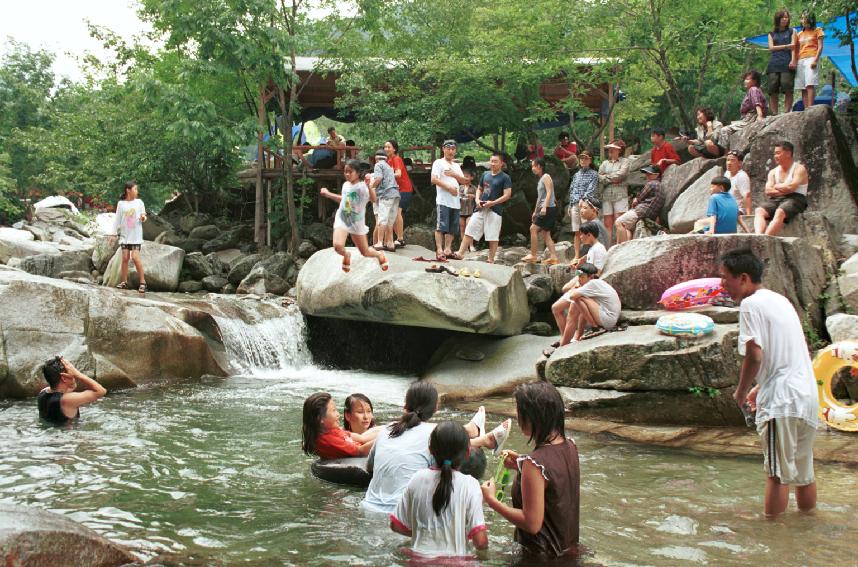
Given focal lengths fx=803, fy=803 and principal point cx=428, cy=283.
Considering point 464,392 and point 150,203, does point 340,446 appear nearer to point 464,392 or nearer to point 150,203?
point 464,392

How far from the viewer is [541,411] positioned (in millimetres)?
4219

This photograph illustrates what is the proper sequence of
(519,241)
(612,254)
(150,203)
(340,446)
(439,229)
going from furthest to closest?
(150,203), (519,241), (439,229), (612,254), (340,446)

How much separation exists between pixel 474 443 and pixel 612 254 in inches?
238

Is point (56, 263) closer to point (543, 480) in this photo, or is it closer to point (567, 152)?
point (567, 152)

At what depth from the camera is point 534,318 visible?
14750 millimetres

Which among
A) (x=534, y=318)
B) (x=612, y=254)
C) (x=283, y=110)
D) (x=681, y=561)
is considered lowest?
(x=681, y=561)

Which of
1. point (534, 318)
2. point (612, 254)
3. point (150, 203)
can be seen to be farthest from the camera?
point (150, 203)

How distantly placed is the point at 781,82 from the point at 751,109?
2.29ft

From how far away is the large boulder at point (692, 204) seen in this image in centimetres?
1423

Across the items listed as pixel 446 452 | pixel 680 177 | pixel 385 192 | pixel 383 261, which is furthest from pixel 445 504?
pixel 680 177

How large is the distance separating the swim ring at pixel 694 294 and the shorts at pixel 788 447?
476 cm

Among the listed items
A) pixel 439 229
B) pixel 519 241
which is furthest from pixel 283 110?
pixel 439 229

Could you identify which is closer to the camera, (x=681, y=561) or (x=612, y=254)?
(x=681, y=561)

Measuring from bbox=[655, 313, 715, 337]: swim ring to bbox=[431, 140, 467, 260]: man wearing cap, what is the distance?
4.44m
